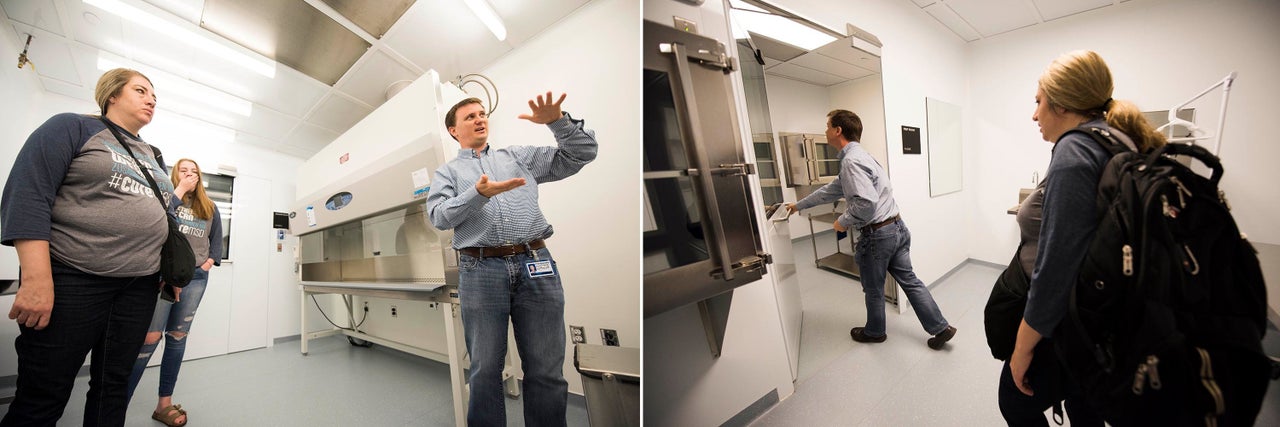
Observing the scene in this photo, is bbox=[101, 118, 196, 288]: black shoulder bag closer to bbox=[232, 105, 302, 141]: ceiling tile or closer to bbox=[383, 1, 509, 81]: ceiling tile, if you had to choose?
bbox=[232, 105, 302, 141]: ceiling tile

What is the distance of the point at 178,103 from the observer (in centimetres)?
98

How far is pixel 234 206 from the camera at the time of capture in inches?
43.6

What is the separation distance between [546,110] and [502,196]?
0.31 metres

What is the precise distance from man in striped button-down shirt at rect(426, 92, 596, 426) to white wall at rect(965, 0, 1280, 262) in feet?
3.83

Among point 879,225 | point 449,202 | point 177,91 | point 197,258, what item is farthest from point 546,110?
point 197,258

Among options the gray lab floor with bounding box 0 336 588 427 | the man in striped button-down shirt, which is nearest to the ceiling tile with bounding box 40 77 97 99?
the gray lab floor with bounding box 0 336 588 427

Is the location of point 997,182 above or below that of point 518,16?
below

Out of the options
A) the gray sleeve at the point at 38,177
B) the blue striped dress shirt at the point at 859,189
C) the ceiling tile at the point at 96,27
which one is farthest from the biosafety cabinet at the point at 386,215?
the blue striped dress shirt at the point at 859,189

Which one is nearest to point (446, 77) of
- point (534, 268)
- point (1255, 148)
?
point (534, 268)

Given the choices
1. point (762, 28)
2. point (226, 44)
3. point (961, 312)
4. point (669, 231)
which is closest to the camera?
point (669, 231)

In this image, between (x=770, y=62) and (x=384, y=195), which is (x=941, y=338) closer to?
(x=770, y=62)

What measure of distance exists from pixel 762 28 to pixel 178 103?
165 centimetres

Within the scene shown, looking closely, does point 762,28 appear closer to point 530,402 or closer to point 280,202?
point 530,402

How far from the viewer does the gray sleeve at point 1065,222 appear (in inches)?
26.6
